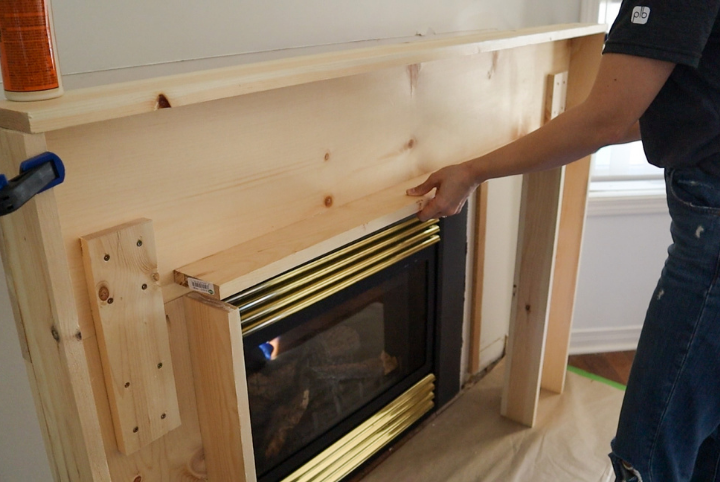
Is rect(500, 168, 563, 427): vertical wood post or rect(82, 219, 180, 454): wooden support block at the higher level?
rect(82, 219, 180, 454): wooden support block

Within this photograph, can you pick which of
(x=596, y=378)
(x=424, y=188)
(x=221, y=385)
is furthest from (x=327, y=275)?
(x=596, y=378)

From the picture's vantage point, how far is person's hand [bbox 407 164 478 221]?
44.8 inches

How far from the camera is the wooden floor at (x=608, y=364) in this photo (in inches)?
89.7

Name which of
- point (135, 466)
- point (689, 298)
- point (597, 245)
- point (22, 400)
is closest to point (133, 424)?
point (135, 466)

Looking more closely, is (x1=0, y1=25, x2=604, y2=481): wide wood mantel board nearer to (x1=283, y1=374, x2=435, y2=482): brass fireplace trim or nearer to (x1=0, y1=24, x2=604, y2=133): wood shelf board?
(x1=0, y1=24, x2=604, y2=133): wood shelf board

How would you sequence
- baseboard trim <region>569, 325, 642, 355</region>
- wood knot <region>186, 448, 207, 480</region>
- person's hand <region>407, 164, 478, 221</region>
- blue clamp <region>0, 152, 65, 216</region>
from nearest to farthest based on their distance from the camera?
blue clamp <region>0, 152, 65, 216</region> < wood knot <region>186, 448, 207, 480</region> < person's hand <region>407, 164, 478, 221</region> < baseboard trim <region>569, 325, 642, 355</region>

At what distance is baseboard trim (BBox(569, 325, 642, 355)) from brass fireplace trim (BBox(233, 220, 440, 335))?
1087 mm

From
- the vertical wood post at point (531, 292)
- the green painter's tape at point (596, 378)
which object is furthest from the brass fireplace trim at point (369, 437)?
the green painter's tape at point (596, 378)

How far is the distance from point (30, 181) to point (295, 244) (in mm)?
406

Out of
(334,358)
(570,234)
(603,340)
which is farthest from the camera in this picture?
(603,340)

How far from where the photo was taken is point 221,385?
3.06ft

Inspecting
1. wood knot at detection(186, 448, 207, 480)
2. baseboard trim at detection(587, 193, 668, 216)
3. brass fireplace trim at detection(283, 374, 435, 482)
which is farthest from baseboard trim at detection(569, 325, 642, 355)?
wood knot at detection(186, 448, 207, 480)

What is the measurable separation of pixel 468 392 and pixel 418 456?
37cm

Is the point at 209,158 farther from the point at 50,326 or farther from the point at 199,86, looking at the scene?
the point at 50,326
